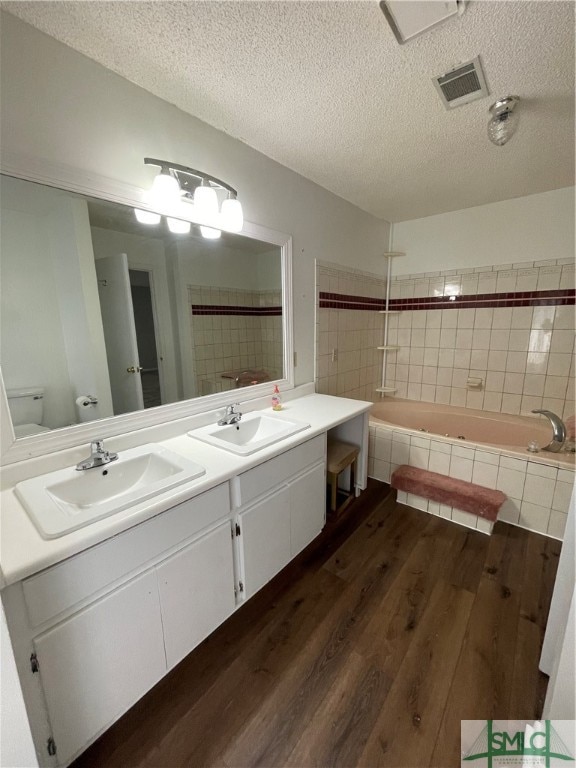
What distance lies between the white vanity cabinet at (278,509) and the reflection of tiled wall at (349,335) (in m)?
0.91

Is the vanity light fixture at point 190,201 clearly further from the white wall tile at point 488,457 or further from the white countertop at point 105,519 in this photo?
the white wall tile at point 488,457

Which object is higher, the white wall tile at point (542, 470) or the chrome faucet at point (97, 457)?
the chrome faucet at point (97, 457)

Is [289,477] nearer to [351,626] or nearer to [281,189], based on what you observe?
[351,626]

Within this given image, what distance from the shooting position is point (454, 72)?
1.22m

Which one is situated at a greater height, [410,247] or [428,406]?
[410,247]

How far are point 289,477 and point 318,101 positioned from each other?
1726 mm

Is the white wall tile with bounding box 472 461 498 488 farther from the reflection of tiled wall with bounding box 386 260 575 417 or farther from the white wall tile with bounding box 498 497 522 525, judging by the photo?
the reflection of tiled wall with bounding box 386 260 575 417

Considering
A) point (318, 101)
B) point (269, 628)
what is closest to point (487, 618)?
point (269, 628)

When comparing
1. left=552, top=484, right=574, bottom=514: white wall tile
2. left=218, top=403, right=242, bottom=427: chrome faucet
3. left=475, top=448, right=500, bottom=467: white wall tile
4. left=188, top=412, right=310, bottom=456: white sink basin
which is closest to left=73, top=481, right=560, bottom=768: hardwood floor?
left=552, top=484, right=574, bottom=514: white wall tile

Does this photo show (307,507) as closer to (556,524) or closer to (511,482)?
(511,482)

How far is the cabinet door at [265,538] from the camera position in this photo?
132 cm

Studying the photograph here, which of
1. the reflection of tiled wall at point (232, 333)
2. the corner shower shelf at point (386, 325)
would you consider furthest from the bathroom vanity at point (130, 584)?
the corner shower shelf at point (386, 325)

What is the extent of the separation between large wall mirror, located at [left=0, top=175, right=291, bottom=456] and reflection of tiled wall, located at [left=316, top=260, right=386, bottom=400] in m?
0.56

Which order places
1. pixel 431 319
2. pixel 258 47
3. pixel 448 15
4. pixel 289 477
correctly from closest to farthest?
pixel 448 15
pixel 258 47
pixel 289 477
pixel 431 319
